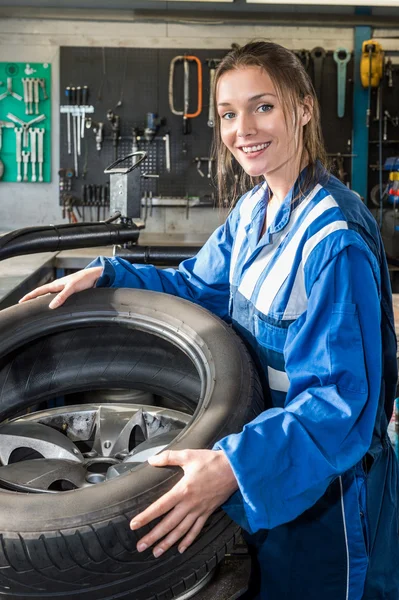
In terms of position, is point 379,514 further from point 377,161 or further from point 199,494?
point 377,161

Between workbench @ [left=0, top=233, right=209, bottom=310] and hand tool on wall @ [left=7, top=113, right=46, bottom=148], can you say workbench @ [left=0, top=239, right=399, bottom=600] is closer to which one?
workbench @ [left=0, top=233, right=209, bottom=310]

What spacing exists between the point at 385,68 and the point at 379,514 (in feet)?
16.8

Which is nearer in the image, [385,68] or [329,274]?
[329,274]

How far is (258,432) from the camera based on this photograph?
994 millimetres

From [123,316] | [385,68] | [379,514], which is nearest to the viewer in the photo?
[379,514]

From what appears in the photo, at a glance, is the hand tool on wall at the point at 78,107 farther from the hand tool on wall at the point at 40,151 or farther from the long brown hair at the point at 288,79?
the long brown hair at the point at 288,79

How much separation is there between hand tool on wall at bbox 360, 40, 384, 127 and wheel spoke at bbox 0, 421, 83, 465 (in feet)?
15.6

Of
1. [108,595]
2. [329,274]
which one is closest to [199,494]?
[108,595]

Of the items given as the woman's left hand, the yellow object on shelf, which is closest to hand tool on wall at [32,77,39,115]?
the yellow object on shelf

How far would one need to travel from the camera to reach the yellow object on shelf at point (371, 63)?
5508 mm

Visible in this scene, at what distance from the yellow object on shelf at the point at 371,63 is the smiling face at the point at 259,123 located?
4.63 meters

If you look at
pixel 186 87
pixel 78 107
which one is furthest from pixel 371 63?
pixel 78 107

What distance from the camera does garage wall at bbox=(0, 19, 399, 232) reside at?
5684 millimetres

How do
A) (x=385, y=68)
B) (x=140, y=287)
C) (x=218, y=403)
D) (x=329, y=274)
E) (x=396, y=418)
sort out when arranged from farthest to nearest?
1. (x=385, y=68)
2. (x=396, y=418)
3. (x=140, y=287)
4. (x=218, y=403)
5. (x=329, y=274)
